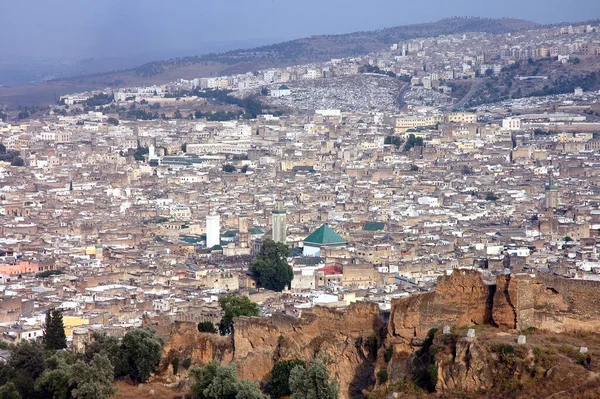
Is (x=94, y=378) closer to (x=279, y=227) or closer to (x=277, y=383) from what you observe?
(x=277, y=383)

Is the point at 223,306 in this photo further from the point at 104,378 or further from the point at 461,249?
the point at 461,249

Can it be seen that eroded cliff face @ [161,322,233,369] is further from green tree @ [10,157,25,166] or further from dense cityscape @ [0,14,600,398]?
green tree @ [10,157,25,166]

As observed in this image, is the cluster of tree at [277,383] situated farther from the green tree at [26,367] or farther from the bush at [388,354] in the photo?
the green tree at [26,367]

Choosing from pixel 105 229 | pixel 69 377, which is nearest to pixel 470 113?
pixel 105 229

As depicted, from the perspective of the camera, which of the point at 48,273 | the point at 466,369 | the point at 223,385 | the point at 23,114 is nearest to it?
the point at 466,369

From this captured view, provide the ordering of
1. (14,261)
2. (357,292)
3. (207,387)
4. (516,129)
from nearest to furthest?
1. (207,387)
2. (357,292)
3. (14,261)
4. (516,129)

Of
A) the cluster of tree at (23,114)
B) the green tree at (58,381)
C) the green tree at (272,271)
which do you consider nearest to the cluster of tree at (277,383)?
the green tree at (58,381)

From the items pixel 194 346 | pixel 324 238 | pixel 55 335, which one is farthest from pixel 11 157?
pixel 194 346
